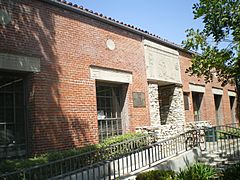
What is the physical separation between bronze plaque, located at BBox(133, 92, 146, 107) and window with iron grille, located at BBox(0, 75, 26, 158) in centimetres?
471

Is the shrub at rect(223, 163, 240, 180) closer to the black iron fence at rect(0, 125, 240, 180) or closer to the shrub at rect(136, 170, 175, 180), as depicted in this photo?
the shrub at rect(136, 170, 175, 180)

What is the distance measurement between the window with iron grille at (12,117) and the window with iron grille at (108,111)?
3066 mm

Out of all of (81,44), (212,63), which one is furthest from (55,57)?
(212,63)

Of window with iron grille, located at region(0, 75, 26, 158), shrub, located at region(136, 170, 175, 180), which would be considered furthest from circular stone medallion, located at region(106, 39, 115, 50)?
shrub, located at region(136, 170, 175, 180)

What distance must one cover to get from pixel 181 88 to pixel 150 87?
3.03 metres

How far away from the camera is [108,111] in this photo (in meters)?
10.6

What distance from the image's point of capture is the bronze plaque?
1127 cm

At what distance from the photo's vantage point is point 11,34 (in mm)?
7492

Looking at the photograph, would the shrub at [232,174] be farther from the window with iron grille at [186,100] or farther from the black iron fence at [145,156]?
the window with iron grille at [186,100]

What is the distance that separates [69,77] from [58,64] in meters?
0.54

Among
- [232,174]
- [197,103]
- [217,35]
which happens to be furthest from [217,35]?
[197,103]

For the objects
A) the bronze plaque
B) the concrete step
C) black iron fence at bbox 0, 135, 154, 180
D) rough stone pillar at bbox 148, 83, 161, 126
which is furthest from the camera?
rough stone pillar at bbox 148, 83, 161, 126

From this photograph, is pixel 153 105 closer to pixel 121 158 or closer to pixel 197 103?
pixel 121 158

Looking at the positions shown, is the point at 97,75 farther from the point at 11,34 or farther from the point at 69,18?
the point at 11,34
